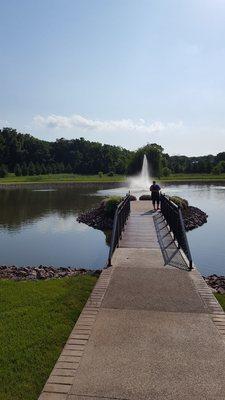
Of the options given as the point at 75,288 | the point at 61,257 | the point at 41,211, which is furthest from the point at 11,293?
the point at 41,211

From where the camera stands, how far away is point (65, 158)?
398 feet

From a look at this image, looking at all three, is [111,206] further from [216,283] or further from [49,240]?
[216,283]

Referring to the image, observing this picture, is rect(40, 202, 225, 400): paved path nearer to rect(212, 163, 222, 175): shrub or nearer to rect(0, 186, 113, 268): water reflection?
rect(0, 186, 113, 268): water reflection

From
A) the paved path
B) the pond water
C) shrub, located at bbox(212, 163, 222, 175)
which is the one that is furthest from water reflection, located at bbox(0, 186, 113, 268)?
shrub, located at bbox(212, 163, 222, 175)

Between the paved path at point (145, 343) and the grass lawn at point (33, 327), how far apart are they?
0.81 ft

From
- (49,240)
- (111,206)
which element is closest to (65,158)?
(111,206)

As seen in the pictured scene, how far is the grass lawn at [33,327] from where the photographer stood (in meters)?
5.05

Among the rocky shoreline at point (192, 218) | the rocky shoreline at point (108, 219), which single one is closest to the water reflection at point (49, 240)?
the rocky shoreline at point (108, 219)

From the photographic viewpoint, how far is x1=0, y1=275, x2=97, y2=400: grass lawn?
16.6 ft

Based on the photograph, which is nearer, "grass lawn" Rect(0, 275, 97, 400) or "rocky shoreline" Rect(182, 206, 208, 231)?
"grass lawn" Rect(0, 275, 97, 400)

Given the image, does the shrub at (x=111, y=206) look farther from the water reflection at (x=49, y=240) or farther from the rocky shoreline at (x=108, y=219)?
the water reflection at (x=49, y=240)

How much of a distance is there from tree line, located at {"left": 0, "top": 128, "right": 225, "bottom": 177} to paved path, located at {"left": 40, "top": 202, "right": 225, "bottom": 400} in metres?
90.2

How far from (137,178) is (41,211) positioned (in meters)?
48.3

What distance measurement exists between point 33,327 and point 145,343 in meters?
1.93
